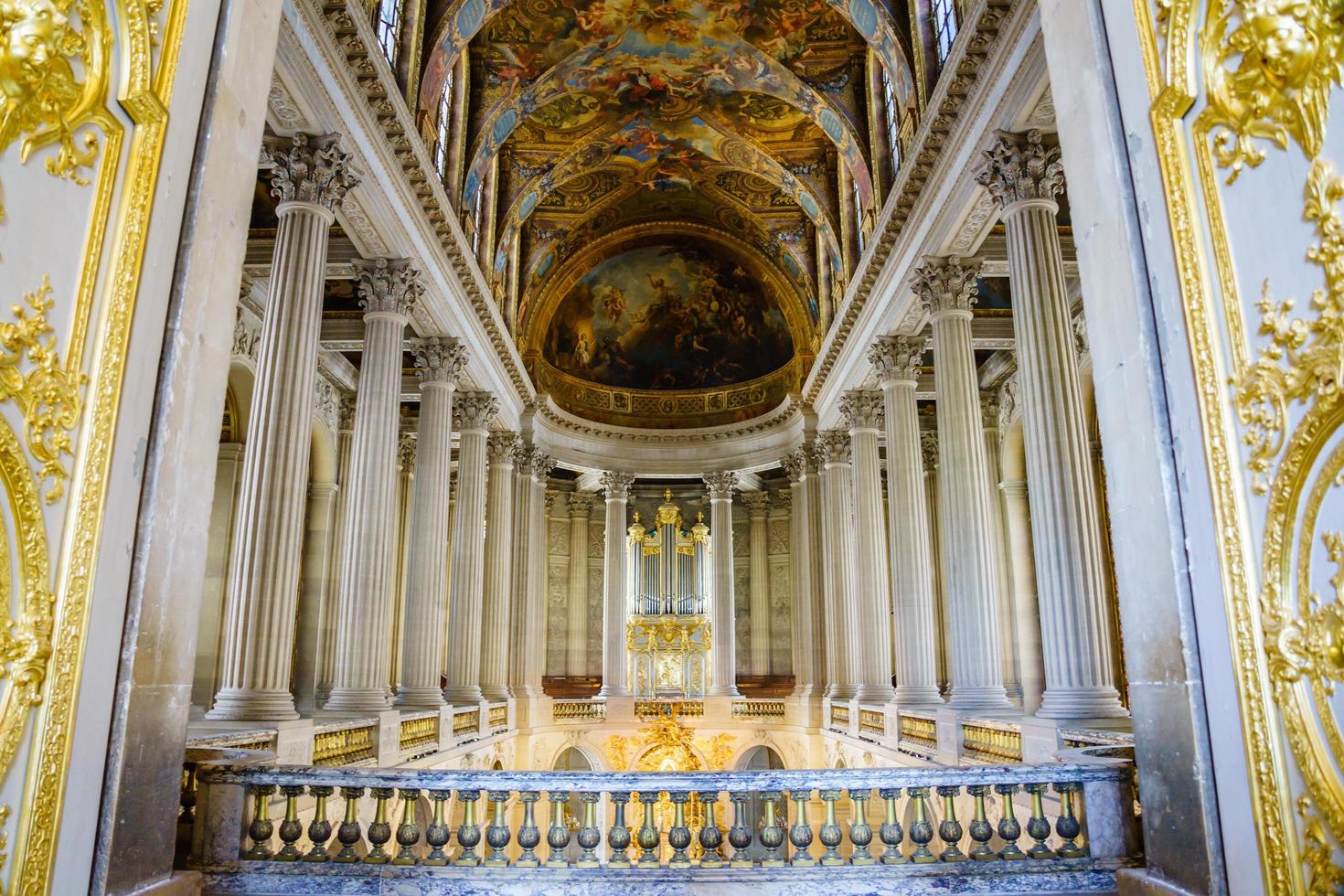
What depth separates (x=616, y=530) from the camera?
2736 centimetres

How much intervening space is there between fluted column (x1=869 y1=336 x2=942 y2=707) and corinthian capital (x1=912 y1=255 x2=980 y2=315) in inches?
113

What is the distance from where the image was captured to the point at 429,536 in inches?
682

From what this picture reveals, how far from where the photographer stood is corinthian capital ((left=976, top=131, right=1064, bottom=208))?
11.4 meters


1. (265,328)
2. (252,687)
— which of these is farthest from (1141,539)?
(265,328)

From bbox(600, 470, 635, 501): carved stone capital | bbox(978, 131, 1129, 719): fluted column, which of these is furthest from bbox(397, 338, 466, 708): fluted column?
bbox(978, 131, 1129, 719): fluted column

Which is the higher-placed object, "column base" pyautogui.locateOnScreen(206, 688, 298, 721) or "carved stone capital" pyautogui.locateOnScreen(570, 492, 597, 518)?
"carved stone capital" pyautogui.locateOnScreen(570, 492, 597, 518)

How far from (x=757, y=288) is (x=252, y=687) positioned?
20456 mm

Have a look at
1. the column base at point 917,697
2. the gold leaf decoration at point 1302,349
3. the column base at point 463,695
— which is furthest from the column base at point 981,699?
the column base at point 463,695

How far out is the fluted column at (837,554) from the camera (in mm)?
22391

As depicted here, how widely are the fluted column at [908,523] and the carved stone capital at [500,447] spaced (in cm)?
1015

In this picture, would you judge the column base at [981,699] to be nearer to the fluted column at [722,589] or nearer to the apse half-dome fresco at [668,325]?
the fluted column at [722,589]

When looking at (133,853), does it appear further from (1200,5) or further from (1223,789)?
A: (1200,5)

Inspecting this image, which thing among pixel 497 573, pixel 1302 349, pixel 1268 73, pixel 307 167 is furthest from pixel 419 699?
pixel 1268 73

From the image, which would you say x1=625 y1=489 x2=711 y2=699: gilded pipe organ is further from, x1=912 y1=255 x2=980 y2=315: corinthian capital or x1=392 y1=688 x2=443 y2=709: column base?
x1=912 y1=255 x2=980 y2=315: corinthian capital
